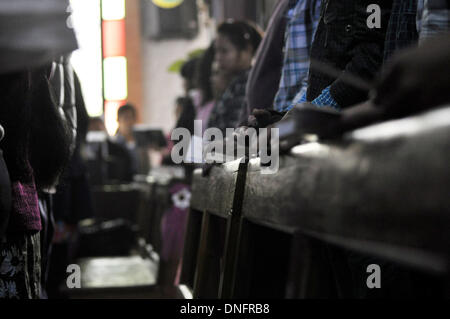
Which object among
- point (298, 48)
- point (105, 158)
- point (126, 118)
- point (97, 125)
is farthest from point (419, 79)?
point (97, 125)

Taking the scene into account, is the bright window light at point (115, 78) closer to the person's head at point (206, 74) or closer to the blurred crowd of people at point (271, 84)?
the person's head at point (206, 74)

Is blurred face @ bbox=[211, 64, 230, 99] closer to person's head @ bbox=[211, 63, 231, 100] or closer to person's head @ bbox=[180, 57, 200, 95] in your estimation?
person's head @ bbox=[211, 63, 231, 100]

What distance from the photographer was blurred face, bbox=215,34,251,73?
2.96m

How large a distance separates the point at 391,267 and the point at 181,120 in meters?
2.90

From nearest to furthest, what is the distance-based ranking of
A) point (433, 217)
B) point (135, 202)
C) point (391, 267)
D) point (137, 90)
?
point (433, 217) → point (391, 267) → point (135, 202) → point (137, 90)

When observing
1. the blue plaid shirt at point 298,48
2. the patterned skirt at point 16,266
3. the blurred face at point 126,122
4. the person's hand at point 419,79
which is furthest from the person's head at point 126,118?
the person's hand at point 419,79

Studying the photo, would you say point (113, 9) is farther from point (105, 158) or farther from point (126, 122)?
point (105, 158)

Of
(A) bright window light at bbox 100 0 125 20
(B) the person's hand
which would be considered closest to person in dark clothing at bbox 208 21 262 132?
(B) the person's hand

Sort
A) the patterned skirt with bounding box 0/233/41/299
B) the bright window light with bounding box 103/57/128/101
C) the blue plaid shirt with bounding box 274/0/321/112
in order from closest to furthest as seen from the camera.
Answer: the patterned skirt with bounding box 0/233/41/299, the blue plaid shirt with bounding box 274/0/321/112, the bright window light with bounding box 103/57/128/101

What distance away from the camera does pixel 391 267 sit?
1442mm

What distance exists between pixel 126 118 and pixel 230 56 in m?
4.64

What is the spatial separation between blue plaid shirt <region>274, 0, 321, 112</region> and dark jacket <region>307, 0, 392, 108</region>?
1.01 feet
